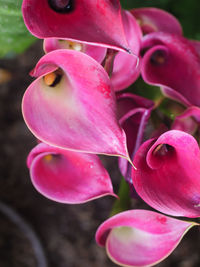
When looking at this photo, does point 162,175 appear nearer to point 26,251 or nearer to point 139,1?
point 139,1

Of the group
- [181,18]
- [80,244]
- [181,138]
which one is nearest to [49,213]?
[80,244]

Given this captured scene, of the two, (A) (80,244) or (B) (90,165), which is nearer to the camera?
(B) (90,165)

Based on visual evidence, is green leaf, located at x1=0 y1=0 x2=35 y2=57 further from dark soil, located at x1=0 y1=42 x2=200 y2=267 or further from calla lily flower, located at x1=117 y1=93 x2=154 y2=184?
dark soil, located at x1=0 y1=42 x2=200 y2=267

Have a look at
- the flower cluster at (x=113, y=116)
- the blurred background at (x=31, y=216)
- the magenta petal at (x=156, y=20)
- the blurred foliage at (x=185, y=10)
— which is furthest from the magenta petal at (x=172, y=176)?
the blurred background at (x=31, y=216)

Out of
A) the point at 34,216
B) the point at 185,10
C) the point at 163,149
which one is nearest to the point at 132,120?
the point at 163,149

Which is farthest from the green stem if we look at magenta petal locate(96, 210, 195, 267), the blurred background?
the blurred background

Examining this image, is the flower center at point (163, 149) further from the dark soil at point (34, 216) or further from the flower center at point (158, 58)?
the dark soil at point (34, 216)

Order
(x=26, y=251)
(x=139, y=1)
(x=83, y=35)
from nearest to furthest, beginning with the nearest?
(x=83, y=35) → (x=139, y=1) → (x=26, y=251)
